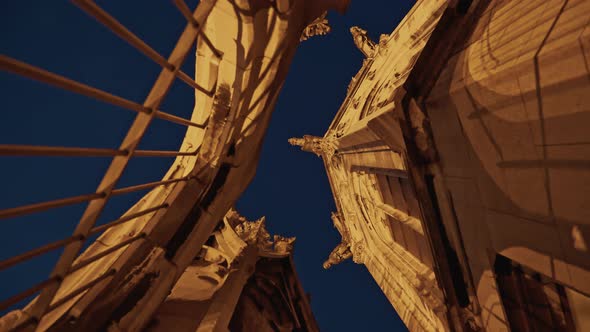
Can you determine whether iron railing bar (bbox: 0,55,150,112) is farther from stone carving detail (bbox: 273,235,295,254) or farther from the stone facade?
stone carving detail (bbox: 273,235,295,254)

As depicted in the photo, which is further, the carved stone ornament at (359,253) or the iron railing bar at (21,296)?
the carved stone ornament at (359,253)

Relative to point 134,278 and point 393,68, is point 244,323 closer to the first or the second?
point 134,278

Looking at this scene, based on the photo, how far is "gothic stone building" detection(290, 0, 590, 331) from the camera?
3814 mm

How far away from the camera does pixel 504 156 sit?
497 cm

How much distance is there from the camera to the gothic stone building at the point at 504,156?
3814 millimetres

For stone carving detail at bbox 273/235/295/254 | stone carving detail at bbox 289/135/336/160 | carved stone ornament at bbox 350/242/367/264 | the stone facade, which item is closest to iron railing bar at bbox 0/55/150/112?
the stone facade

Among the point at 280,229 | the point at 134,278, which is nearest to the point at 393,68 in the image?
the point at 134,278

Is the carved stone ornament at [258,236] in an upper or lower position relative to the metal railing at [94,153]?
lower

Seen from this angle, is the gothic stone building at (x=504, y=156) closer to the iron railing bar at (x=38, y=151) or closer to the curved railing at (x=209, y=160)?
the curved railing at (x=209, y=160)

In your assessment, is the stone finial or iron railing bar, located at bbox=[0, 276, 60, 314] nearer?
iron railing bar, located at bbox=[0, 276, 60, 314]

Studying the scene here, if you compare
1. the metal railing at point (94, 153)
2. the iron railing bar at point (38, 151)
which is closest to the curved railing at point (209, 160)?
the metal railing at point (94, 153)

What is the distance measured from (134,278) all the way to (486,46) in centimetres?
702

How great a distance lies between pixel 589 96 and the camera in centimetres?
340

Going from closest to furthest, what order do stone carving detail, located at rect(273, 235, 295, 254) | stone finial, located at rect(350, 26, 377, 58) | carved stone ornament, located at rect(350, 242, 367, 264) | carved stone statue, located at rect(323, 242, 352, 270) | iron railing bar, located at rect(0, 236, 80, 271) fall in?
iron railing bar, located at rect(0, 236, 80, 271) → stone carving detail, located at rect(273, 235, 295, 254) → carved stone ornament, located at rect(350, 242, 367, 264) → stone finial, located at rect(350, 26, 377, 58) → carved stone statue, located at rect(323, 242, 352, 270)
